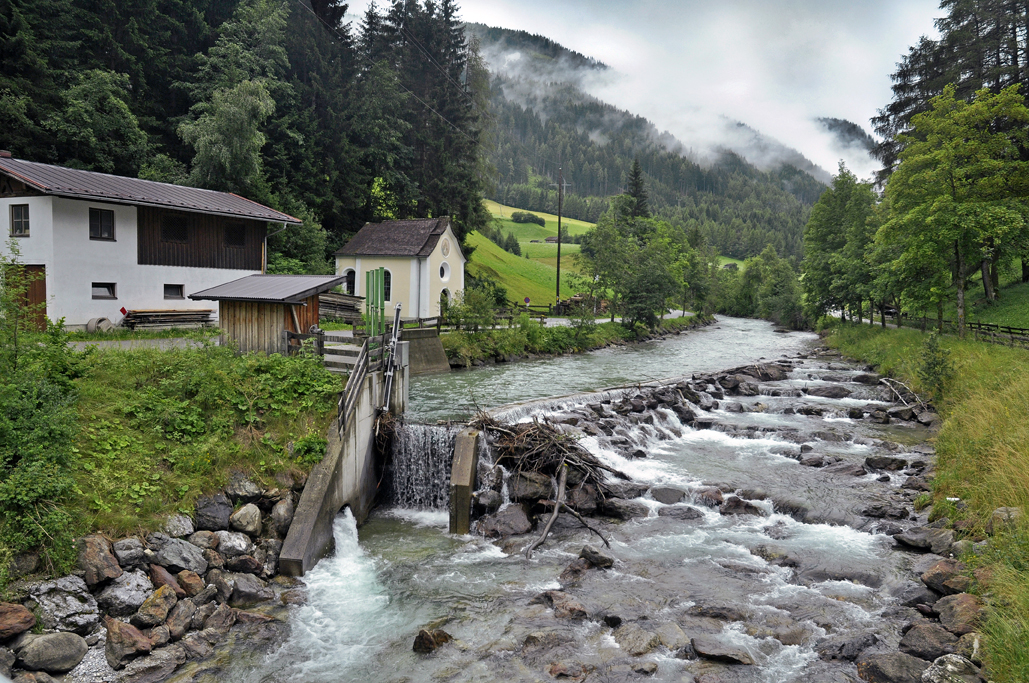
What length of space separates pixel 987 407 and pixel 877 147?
41.1 metres

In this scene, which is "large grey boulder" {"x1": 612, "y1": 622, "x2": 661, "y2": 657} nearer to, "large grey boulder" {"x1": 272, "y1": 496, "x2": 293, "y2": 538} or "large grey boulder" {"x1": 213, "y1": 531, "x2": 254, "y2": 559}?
"large grey boulder" {"x1": 272, "y1": 496, "x2": 293, "y2": 538}

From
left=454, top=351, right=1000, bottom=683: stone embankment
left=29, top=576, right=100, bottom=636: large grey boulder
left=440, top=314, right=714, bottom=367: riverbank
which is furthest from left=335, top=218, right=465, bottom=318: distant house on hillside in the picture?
left=29, top=576, right=100, bottom=636: large grey boulder

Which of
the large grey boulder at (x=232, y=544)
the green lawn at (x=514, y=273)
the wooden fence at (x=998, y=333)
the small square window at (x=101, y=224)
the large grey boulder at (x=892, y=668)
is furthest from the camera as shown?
the green lawn at (x=514, y=273)

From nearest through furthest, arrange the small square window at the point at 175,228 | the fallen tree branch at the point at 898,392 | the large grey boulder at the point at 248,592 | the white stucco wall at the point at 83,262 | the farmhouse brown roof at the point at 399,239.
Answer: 1. the large grey boulder at the point at 248,592
2. the white stucco wall at the point at 83,262
3. the fallen tree branch at the point at 898,392
4. the small square window at the point at 175,228
5. the farmhouse brown roof at the point at 399,239

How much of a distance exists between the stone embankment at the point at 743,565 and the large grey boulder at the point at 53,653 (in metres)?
5.05

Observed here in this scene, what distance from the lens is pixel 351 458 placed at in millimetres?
14094

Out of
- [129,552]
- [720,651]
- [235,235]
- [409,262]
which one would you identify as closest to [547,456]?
[720,651]

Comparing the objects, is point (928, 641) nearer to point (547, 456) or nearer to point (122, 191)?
point (547, 456)

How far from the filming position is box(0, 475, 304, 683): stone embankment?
8062 millimetres

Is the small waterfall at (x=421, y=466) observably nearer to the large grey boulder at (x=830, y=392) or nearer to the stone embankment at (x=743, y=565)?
the stone embankment at (x=743, y=565)

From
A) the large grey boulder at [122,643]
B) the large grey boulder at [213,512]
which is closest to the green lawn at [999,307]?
the large grey boulder at [213,512]

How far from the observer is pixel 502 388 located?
26.5 metres

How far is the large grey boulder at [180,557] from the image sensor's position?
9.97 metres

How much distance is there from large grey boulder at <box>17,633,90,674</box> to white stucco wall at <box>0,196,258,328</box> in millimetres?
17019
